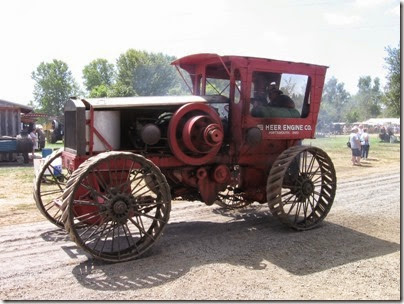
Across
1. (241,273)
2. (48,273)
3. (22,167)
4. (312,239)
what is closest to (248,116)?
(312,239)

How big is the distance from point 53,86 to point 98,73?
30.3 ft

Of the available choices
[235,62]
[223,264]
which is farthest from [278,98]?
[223,264]

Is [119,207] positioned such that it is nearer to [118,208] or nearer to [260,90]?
[118,208]

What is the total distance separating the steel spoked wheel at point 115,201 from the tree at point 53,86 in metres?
55.5

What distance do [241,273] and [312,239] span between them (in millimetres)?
1765

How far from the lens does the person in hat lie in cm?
690

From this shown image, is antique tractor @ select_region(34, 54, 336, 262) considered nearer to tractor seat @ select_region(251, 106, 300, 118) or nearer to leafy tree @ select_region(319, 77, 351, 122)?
tractor seat @ select_region(251, 106, 300, 118)

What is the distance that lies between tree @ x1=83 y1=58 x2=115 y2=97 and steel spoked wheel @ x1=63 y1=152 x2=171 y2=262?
64.2 m

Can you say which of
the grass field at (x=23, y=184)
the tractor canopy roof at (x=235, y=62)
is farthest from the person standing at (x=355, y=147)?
the tractor canopy roof at (x=235, y=62)

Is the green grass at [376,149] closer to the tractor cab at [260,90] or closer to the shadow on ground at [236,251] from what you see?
the tractor cab at [260,90]

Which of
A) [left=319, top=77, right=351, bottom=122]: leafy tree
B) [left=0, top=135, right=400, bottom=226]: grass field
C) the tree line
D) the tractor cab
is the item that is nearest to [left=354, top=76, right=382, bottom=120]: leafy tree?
[left=319, top=77, right=351, bottom=122]: leafy tree

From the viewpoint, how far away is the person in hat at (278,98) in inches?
272

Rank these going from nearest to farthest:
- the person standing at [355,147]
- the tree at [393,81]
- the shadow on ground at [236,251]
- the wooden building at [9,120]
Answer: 1. the shadow on ground at [236,251]
2. the person standing at [355,147]
3. the wooden building at [9,120]
4. the tree at [393,81]

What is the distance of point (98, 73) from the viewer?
6900cm
